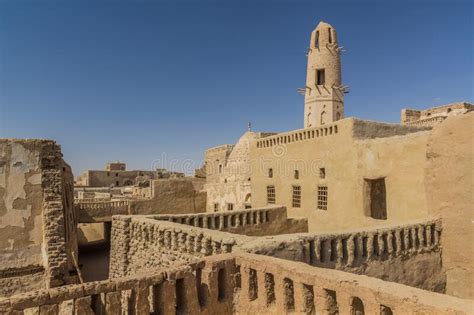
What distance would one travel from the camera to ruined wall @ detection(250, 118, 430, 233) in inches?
440

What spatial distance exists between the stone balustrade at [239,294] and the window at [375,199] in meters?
8.70

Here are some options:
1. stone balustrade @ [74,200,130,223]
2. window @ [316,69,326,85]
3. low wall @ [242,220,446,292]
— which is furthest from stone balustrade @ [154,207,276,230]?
window @ [316,69,326,85]

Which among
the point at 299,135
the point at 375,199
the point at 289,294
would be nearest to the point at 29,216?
the point at 289,294

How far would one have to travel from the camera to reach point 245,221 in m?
12.3

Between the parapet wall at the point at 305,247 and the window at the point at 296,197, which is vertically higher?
the window at the point at 296,197

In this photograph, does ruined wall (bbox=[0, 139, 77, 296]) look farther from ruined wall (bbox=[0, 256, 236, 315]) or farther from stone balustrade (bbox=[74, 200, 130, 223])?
stone balustrade (bbox=[74, 200, 130, 223])

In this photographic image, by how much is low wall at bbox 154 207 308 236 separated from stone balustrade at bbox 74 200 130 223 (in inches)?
403

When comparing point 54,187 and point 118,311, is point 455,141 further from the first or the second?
point 54,187

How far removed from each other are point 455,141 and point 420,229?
A: 8.30 feet

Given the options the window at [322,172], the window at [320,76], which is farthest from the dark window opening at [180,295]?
the window at [320,76]

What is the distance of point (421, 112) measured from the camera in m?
29.9

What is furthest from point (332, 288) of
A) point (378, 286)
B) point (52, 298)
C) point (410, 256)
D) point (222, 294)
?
point (410, 256)

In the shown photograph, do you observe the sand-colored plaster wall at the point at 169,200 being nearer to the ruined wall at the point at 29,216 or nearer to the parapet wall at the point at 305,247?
the parapet wall at the point at 305,247

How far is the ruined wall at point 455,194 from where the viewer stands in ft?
30.5
